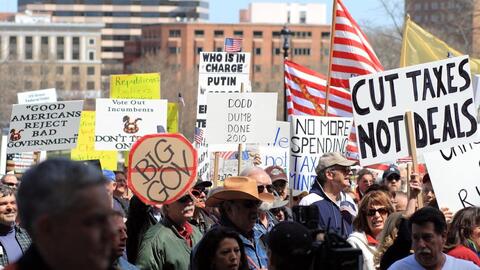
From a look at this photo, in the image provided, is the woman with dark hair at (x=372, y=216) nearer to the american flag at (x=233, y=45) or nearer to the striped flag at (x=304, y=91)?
the american flag at (x=233, y=45)

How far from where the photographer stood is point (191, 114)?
97312 mm

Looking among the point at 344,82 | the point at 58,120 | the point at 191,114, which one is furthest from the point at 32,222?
the point at 191,114

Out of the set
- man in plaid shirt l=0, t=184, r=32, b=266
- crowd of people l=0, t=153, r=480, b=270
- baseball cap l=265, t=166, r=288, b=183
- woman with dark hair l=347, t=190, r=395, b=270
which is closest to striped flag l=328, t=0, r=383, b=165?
baseball cap l=265, t=166, r=288, b=183

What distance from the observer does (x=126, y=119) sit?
16.7 meters

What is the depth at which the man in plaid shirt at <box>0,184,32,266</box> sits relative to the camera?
8.29m

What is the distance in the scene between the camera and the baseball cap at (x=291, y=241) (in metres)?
5.25

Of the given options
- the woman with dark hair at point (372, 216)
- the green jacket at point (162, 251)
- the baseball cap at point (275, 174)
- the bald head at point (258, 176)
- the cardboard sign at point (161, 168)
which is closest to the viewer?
the cardboard sign at point (161, 168)

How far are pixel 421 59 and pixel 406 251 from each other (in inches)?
356

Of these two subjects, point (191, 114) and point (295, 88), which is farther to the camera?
point (191, 114)

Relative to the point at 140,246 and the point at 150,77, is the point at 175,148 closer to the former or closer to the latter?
the point at 140,246

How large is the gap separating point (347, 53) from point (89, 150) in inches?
163

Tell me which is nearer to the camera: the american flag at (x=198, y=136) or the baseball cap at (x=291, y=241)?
the baseball cap at (x=291, y=241)

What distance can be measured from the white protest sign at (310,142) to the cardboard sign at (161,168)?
5418mm

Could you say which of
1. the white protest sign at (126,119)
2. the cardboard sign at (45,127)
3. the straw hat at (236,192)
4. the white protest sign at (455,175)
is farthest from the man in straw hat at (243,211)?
the white protest sign at (126,119)
